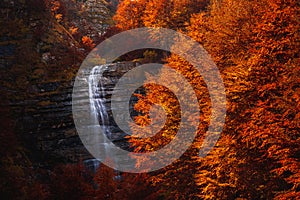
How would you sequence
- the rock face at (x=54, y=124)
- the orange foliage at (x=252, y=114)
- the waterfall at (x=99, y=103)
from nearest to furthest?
the orange foliage at (x=252, y=114)
the rock face at (x=54, y=124)
the waterfall at (x=99, y=103)

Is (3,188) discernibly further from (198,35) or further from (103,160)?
(198,35)

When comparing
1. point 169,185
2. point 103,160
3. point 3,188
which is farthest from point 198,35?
point 3,188

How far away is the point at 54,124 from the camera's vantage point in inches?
902

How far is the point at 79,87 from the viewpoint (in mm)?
25609

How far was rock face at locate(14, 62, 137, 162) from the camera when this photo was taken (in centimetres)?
2203

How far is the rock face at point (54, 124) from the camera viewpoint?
867 inches

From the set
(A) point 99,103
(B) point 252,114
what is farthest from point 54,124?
(B) point 252,114

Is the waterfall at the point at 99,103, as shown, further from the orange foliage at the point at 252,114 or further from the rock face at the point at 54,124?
the orange foliage at the point at 252,114

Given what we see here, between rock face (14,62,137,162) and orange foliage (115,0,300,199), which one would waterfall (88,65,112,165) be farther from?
orange foliage (115,0,300,199)

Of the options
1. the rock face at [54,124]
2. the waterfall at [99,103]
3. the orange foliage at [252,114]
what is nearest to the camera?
the orange foliage at [252,114]

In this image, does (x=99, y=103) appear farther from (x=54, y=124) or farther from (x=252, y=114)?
(x=252, y=114)

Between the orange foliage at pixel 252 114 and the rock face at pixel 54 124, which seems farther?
the rock face at pixel 54 124

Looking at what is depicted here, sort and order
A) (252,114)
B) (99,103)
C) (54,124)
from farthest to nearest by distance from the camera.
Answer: (99,103) → (54,124) → (252,114)

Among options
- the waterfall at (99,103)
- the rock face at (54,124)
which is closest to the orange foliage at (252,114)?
the waterfall at (99,103)
